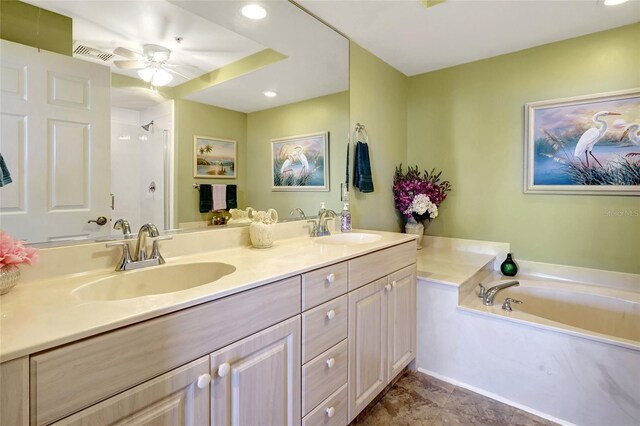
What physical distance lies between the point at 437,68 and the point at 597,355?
2.43 metres

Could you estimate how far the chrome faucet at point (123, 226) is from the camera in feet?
3.91

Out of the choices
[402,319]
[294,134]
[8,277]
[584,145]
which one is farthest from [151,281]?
[584,145]

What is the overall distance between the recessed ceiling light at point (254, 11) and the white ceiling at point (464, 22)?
0.31 meters

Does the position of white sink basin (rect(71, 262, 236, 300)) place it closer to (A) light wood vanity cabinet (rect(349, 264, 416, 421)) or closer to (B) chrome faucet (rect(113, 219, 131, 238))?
(B) chrome faucet (rect(113, 219, 131, 238))

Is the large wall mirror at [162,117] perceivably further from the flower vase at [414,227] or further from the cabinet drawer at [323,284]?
the flower vase at [414,227]

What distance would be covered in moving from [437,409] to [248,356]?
4.42 ft

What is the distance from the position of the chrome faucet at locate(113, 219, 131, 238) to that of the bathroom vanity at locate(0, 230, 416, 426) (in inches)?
11.7

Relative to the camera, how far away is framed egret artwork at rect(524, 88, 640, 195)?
6.84ft

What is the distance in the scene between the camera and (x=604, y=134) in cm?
215

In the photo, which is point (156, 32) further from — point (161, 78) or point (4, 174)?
point (4, 174)

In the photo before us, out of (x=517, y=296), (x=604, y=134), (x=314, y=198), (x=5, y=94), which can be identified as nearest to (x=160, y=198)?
(x=5, y=94)

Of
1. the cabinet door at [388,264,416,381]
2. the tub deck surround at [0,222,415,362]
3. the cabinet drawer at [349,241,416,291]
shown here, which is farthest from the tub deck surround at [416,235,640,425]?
the tub deck surround at [0,222,415,362]

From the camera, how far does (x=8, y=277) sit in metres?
0.85

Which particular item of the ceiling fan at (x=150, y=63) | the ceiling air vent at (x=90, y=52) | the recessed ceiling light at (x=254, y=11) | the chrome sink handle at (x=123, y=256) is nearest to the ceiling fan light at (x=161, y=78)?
the ceiling fan at (x=150, y=63)
